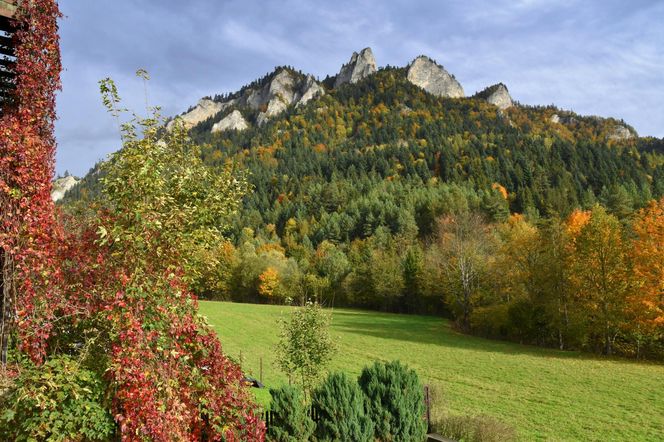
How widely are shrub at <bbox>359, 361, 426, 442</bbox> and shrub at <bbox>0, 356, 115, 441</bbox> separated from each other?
7.66 m

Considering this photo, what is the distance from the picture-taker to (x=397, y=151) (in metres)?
170

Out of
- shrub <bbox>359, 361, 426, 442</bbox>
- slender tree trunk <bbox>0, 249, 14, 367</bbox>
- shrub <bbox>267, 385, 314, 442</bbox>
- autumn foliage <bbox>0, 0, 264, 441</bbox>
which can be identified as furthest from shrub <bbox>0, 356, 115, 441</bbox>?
shrub <bbox>359, 361, 426, 442</bbox>

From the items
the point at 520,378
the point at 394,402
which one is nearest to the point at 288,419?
the point at 394,402

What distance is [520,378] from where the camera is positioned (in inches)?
1070

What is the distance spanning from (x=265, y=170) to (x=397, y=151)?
51.7 m

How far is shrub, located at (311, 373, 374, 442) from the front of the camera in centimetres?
1152

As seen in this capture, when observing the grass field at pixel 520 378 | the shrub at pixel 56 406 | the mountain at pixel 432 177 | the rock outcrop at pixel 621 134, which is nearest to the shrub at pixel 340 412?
the grass field at pixel 520 378

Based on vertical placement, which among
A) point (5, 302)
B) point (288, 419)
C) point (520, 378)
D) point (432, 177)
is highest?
point (432, 177)

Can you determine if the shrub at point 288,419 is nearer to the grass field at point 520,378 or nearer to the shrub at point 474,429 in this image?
the grass field at point 520,378

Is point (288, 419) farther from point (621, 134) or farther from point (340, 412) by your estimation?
point (621, 134)

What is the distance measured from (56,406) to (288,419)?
6.17 m

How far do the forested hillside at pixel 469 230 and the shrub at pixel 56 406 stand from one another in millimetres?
4064

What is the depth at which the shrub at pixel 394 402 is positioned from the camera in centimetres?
1256

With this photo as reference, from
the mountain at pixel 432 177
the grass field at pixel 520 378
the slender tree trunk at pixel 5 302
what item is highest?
the mountain at pixel 432 177
